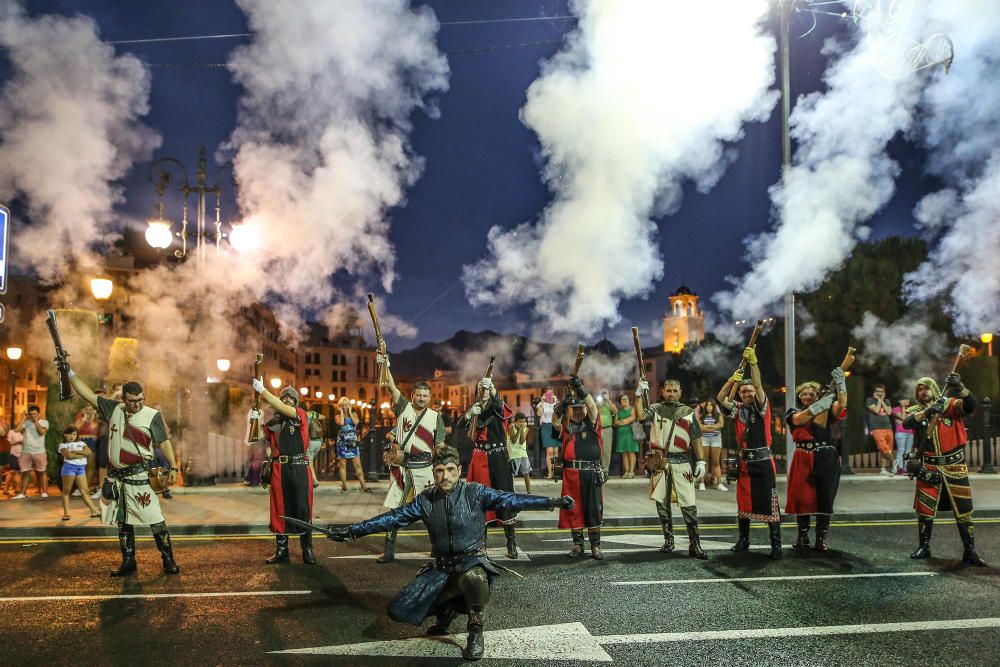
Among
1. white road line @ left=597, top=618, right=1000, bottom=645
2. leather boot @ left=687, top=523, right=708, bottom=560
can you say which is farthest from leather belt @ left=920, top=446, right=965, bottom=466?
white road line @ left=597, top=618, right=1000, bottom=645

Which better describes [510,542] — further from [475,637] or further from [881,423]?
[881,423]

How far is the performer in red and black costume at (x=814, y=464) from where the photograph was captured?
859cm

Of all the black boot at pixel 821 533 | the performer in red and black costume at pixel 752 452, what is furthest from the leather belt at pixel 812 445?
the black boot at pixel 821 533

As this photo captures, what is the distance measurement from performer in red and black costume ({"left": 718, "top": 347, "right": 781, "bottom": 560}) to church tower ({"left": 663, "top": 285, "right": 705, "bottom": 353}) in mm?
71747

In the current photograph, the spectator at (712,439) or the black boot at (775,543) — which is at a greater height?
the spectator at (712,439)

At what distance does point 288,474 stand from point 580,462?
3422 millimetres

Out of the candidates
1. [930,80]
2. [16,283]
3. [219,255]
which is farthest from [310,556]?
[16,283]

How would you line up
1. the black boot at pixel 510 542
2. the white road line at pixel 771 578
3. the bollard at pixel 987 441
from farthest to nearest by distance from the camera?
the bollard at pixel 987 441 < the black boot at pixel 510 542 < the white road line at pixel 771 578

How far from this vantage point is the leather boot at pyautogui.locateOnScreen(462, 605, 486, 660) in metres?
4.91

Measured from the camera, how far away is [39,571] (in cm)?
764

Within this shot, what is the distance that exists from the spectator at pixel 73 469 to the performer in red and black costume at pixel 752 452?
31.0 ft

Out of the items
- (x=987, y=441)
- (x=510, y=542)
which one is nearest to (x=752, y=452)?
(x=510, y=542)

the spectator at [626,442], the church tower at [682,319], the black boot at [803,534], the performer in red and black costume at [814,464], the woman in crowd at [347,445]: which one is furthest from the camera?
the church tower at [682,319]

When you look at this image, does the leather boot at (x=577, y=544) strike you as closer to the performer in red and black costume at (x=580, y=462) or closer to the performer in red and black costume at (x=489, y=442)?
the performer in red and black costume at (x=580, y=462)
